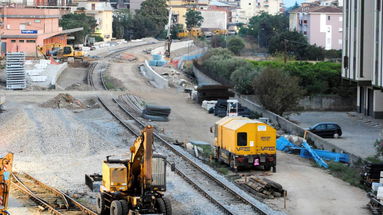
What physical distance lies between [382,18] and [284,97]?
8.21 meters

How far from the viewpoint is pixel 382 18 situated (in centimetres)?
4606

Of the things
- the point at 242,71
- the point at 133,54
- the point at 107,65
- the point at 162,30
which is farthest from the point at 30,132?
the point at 162,30

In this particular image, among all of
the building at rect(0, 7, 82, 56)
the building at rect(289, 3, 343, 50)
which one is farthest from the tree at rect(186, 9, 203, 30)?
the building at rect(0, 7, 82, 56)

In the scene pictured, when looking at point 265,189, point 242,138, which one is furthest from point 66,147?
point 265,189

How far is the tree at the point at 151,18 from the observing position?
529 feet

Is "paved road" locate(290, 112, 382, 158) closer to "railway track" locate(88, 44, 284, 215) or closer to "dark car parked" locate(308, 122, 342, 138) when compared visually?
"dark car parked" locate(308, 122, 342, 138)

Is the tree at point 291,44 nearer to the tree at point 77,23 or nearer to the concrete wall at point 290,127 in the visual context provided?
the tree at point 77,23

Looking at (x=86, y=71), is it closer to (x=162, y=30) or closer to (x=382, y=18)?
(x=382, y=18)

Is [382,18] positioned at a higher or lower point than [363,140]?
higher

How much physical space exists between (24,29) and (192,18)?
302ft

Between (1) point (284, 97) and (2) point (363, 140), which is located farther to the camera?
(1) point (284, 97)

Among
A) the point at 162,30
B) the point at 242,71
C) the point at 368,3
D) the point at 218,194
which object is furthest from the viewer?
the point at 162,30

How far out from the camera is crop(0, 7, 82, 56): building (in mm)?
87125

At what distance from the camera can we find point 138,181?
21.0 m
